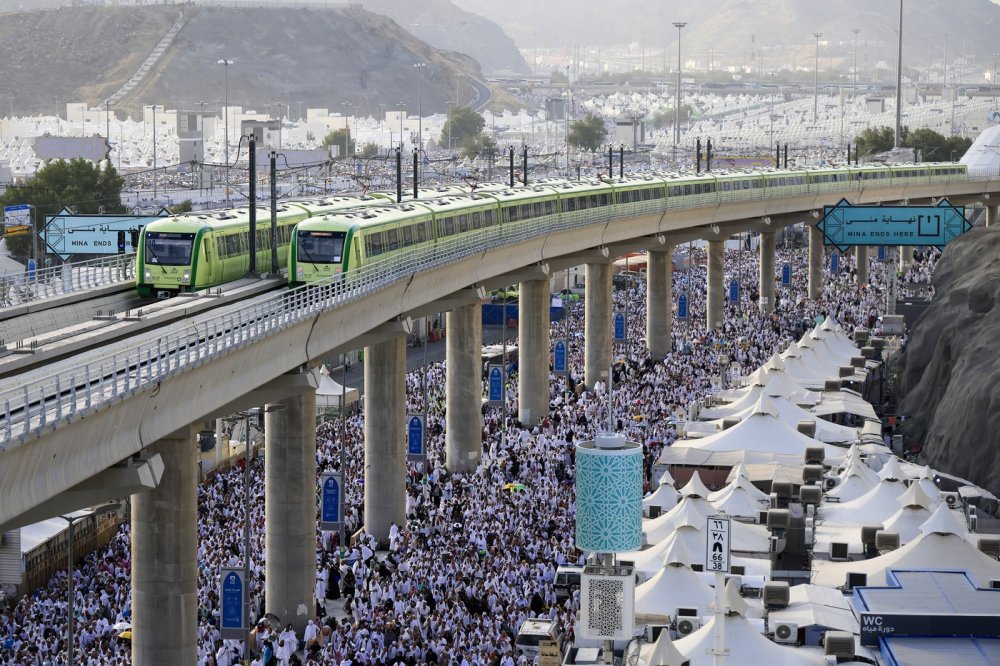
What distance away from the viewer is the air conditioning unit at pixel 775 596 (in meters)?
30.8

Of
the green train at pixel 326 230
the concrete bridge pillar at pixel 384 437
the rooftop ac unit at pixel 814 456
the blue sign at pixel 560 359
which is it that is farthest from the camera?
the blue sign at pixel 560 359

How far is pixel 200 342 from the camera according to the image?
102 ft

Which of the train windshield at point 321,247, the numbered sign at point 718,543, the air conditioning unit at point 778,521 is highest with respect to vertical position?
the train windshield at point 321,247

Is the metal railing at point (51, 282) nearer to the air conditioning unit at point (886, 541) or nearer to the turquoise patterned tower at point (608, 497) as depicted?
the turquoise patterned tower at point (608, 497)

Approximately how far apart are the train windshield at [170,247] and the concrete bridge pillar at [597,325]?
35039mm

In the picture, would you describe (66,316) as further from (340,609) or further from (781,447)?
(781,447)

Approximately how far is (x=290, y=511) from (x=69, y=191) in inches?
2321

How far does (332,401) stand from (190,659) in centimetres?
2760

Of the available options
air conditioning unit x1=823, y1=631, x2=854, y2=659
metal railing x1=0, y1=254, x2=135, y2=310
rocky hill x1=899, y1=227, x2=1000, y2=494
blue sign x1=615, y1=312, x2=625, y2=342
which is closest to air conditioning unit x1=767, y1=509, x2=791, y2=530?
rocky hill x1=899, y1=227, x2=1000, y2=494

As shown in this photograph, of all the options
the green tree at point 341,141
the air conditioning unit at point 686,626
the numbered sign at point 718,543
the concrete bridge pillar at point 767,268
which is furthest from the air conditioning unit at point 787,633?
→ the green tree at point 341,141

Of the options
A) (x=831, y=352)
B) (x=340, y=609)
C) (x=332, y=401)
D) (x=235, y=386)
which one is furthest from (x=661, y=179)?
(x=235, y=386)

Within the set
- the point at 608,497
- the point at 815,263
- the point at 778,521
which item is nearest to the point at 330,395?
the point at 778,521

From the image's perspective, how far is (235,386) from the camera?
108 feet

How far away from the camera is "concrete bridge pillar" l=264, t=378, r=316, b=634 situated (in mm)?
39844
